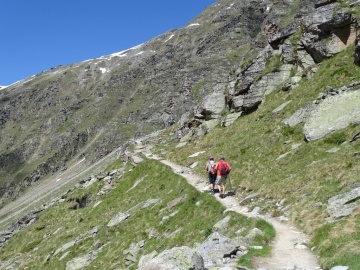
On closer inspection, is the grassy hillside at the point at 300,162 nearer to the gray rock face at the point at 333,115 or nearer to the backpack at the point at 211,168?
the gray rock face at the point at 333,115

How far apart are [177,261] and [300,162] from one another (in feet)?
53.0

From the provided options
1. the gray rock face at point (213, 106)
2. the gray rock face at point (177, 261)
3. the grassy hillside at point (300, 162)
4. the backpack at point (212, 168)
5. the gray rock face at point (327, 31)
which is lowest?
the grassy hillside at point (300, 162)

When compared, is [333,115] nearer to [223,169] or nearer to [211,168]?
[223,169]

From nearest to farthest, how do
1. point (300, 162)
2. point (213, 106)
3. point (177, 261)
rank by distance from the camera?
point (177, 261)
point (300, 162)
point (213, 106)

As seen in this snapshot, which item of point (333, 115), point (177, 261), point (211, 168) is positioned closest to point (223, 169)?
point (211, 168)

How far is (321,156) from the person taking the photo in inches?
933

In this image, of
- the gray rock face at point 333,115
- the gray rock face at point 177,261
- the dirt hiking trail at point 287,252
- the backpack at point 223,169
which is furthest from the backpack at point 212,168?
the gray rock face at point 177,261

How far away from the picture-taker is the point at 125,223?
102ft

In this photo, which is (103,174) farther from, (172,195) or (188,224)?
(188,224)

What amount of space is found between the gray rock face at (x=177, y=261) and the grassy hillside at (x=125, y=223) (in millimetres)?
5371

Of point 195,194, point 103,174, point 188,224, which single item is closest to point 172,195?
point 195,194

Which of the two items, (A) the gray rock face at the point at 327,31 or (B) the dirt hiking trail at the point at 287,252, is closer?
(B) the dirt hiking trail at the point at 287,252

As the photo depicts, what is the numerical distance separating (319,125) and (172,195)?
13736 mm

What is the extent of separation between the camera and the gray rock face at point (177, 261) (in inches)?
424
